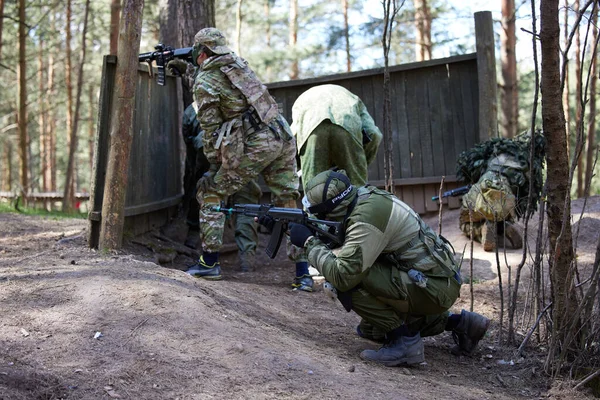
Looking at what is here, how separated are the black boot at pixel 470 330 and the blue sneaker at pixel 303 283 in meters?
1.61

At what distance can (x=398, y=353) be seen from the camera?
12.5ft

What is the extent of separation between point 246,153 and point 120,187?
1089 millimetres

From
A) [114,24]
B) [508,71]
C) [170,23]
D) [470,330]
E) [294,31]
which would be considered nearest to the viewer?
[470,330]

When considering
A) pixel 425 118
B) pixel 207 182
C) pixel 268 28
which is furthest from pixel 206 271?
pixel 268 28

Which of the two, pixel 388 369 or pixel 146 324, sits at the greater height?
pixel 146 324

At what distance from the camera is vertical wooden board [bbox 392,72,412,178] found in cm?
863

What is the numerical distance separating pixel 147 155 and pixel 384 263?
3222mm

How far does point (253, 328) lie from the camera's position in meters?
3.82

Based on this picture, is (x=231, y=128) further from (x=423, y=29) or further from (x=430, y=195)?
(x=423, y=29)

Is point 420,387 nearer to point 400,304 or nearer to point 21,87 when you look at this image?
point 400,304

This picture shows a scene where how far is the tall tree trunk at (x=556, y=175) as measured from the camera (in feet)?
12.1

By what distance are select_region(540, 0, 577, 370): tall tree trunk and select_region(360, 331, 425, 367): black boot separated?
2.54 ft

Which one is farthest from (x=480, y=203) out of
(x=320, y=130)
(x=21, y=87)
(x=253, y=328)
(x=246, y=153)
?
(x=21, y=87)

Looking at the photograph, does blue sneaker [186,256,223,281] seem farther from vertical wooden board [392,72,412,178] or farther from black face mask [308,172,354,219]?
vertical wooden board [392,72,412,178]
